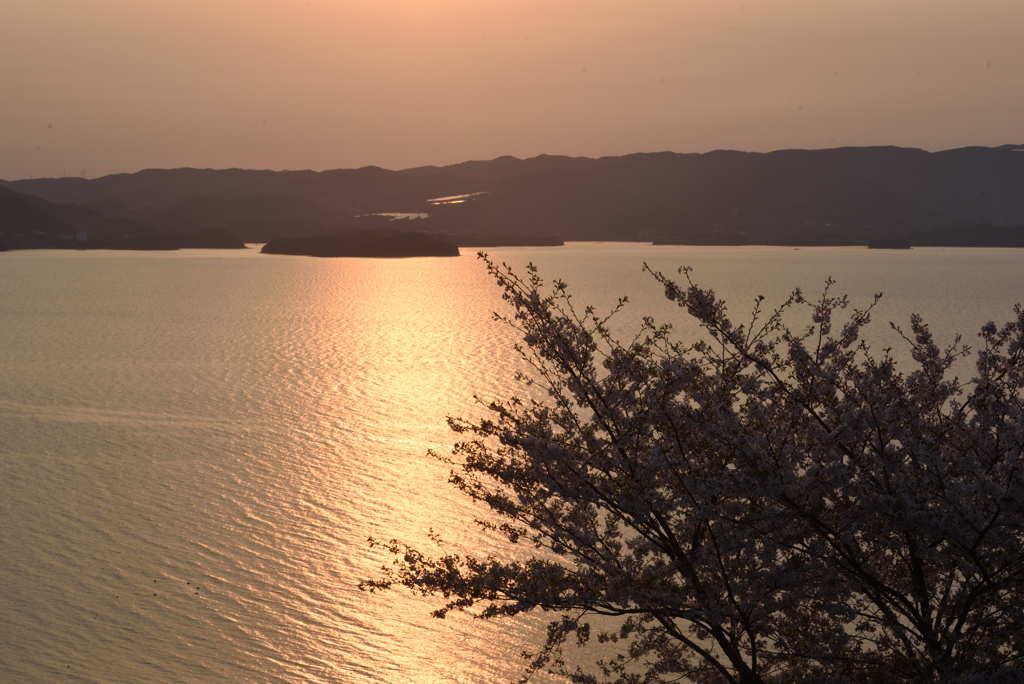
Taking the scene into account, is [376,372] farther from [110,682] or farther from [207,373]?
[110,682]

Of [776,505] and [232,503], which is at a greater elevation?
[776,505]

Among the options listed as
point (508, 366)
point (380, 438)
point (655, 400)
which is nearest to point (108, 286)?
point (508, 366)

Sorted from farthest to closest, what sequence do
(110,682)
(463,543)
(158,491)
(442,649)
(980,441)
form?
(158,491) → (463,543) → (442,649) → (110,682) → (980,441)

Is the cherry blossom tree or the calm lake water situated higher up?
the cherry blossom tree

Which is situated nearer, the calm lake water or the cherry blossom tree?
the cherry blossom tree

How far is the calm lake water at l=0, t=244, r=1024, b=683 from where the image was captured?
19.5 meters

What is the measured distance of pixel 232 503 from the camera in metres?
29.9

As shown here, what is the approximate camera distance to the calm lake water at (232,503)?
1948 centimetres

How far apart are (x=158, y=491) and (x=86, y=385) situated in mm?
25808

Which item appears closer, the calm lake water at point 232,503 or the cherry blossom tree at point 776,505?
the cherry blossom tree at point 776,505

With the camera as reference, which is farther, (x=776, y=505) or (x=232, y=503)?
(x=232, y=503)

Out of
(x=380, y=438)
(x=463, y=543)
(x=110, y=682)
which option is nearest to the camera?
(x=110, y=682)

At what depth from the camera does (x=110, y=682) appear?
18172 millimetres

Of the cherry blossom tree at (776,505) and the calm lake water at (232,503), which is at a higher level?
the cherry blossom tree at (776,505)
